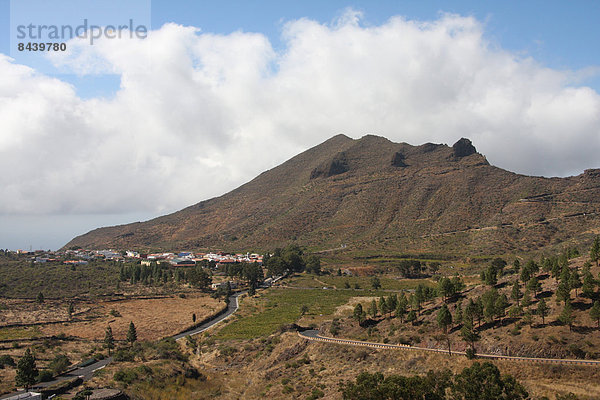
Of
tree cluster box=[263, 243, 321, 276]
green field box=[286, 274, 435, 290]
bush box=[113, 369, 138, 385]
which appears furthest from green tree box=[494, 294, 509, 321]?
tree cluster box=[263, 243, 321, 276]

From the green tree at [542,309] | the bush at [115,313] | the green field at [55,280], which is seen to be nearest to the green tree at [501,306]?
the green tree at [542,309]

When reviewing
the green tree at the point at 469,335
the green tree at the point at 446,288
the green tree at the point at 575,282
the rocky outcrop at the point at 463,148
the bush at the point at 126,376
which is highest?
the rocky outcrop at the point at 463,148

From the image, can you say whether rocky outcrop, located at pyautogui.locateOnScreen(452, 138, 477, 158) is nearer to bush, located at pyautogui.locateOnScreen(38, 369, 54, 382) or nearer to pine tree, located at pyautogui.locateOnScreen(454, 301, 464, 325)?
pine tree, located at pyautogui.locateOnScreen(454, 301, 464, 325)

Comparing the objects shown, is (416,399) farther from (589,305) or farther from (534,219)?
(534,219)

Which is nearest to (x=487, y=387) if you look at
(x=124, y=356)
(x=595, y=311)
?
(x=595, y=311)

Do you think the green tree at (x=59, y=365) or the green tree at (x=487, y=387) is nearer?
the green tree at (x=487, y=387)

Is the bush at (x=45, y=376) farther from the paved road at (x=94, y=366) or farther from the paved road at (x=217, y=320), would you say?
the paved road at (x=217, y=320)

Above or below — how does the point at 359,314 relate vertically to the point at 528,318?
below

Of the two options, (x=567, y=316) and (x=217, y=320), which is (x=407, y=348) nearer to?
(x=567, y=316)

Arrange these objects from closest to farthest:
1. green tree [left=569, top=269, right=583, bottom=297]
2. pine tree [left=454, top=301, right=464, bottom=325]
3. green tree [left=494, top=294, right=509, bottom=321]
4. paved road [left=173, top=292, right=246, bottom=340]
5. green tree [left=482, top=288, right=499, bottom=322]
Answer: green tree [left=569, top=269, right=583, bottom=297]
green tree [left=482, top=288, right=499, bottom=322]
green tree [left=494, top=294, right=509, bottom=321]
pine tree [left=454, top=301, right=464, bottom=325]
paved road [left=173, top=292, right=246, bottom=340]

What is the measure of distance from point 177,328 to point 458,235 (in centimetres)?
9659

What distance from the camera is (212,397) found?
3819cm

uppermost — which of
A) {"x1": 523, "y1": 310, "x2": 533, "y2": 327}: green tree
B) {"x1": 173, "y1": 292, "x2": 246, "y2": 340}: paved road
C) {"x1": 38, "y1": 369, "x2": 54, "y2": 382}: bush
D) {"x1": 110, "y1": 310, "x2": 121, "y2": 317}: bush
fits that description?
{"x1": 523, "y1": 310, "x2": 533, "y2": 327}: green tree

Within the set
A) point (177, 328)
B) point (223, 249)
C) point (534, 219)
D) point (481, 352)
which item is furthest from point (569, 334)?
point (223, 249)
